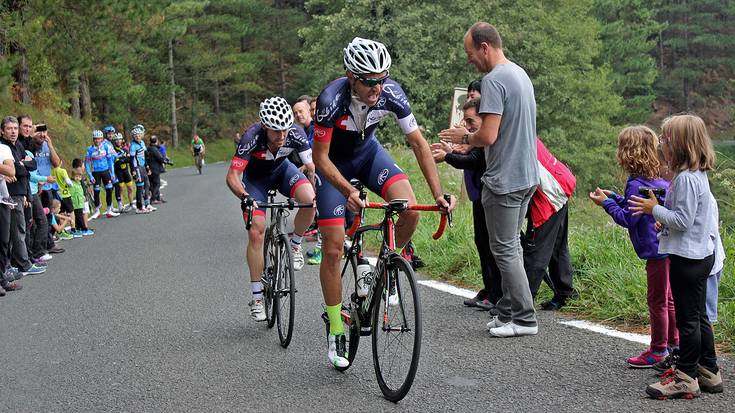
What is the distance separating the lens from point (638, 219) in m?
5.48

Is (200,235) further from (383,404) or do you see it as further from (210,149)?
(210,149)

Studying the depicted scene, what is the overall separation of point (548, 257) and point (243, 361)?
8.84 feet

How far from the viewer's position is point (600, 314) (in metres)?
6.80

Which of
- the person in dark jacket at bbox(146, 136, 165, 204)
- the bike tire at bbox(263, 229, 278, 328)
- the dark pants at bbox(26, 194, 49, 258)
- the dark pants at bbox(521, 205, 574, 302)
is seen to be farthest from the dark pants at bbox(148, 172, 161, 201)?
the dark pants at bbox(521, 205, 574, 302)

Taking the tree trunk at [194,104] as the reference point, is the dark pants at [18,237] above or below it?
below

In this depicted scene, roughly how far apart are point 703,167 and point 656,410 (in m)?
1.39

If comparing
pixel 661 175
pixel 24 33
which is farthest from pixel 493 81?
pixel 24 33

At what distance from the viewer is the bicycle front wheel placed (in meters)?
4.84

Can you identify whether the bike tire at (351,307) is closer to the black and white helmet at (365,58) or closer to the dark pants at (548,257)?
the black and white helmet at (365,58)

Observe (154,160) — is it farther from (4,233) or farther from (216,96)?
(216,96)

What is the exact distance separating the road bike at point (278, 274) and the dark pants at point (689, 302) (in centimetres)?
282

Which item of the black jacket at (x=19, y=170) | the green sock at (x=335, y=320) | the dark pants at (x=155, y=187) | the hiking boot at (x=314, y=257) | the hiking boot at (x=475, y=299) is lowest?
the dark pants at (x=155, y=187)

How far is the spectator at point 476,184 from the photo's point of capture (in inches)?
272

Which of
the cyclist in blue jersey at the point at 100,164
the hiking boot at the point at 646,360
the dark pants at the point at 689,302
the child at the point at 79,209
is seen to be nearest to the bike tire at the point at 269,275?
the hiking boot at the point at 646,360
